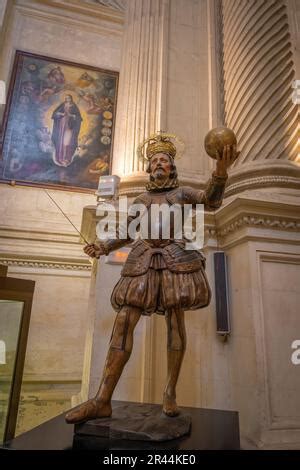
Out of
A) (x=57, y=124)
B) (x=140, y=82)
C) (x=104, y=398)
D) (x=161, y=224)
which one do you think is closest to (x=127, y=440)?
(x=104, y=398)

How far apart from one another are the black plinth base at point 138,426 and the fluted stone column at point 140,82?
2716 mm

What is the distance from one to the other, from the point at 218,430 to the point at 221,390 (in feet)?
3.86

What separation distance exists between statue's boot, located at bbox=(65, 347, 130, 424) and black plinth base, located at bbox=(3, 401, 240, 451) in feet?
0.30

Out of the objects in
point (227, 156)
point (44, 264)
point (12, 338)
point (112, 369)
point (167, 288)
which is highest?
point (44, 264)

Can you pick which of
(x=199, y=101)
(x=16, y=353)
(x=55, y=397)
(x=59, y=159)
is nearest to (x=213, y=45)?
(x=199, y=101)

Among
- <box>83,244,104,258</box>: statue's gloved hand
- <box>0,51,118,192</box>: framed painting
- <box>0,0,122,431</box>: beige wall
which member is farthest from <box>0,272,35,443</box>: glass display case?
<box>0,51,118,192</box>: framed painting

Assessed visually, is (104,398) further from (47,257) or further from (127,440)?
(47,257)

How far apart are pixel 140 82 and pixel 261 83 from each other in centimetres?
180

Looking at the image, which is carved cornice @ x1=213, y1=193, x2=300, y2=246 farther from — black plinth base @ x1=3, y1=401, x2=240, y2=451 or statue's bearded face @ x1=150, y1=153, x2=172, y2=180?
black plinth base @ x1=3, y1=401, x2=240, y2=451

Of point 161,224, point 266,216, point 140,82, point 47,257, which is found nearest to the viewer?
point 161,224

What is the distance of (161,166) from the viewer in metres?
2.22

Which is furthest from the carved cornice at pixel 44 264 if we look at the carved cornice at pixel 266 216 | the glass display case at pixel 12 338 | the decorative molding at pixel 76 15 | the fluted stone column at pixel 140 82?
the decorative molding at pixel 76 15

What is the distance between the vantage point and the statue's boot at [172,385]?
6.29 ft

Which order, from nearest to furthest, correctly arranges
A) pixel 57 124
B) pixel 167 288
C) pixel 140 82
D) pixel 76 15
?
pixel 167 288 → pixel 140 82 → pixel 57 124 → pixel 76 15
